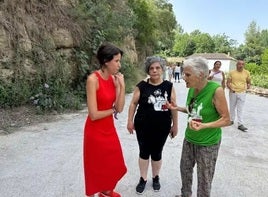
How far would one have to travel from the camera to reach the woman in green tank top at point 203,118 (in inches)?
114

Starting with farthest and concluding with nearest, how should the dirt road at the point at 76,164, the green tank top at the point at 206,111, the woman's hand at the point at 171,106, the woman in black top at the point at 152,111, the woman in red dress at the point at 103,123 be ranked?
1. the dirt road at the point at 76,164
2. the woman in black top at the point at 152,111
3. the woman's hand at the point at 171,106
4. the woman in red dress at the point at 103,123
5. the green tank top at the point at 206,111

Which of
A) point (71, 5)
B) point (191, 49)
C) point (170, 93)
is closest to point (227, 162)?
point (170, 93)

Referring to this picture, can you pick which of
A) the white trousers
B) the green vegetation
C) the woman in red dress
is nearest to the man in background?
the white trousers

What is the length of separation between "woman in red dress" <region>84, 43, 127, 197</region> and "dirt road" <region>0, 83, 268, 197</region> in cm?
64

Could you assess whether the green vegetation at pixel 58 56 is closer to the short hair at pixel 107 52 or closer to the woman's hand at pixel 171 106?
the woman's hand at pixel 171 106

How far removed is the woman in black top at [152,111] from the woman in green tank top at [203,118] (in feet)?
1.67

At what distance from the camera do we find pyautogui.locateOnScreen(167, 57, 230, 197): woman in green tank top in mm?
2906

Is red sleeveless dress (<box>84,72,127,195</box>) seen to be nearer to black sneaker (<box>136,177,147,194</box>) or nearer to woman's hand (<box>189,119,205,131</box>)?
black sneaker (<box>136,177,147,194</box>)

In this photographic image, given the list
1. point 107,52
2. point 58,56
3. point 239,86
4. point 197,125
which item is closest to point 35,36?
point 58,56

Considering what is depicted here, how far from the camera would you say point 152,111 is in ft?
12.2

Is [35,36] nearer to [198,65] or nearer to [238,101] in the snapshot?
[238,101]

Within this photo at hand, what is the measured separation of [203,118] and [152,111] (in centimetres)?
83

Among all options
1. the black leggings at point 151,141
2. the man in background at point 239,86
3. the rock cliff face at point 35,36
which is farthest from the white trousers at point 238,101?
the rock cliff face at point 35,36

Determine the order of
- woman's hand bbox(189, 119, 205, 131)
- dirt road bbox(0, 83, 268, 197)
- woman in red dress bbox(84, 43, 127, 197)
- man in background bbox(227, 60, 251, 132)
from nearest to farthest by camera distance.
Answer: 1. woman's hand bbox(189, 119, 205, 131)
2. woman in red dress bbox(84, 43, 127, 197)
3. dirt road bbox(0, 83, 268, 197)
4. man in background bbox(227, 60, 251, 132)
